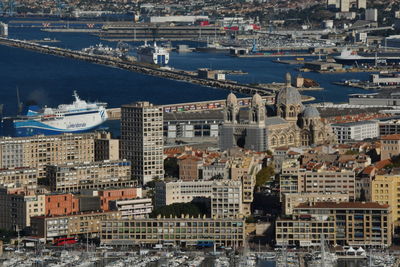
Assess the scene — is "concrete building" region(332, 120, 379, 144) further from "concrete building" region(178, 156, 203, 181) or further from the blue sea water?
the blue sea water

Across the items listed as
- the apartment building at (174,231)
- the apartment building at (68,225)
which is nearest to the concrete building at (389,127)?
the apartment building at (68,225)

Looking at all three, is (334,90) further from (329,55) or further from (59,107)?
(329,55)

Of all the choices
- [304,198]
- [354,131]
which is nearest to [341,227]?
[304,198]

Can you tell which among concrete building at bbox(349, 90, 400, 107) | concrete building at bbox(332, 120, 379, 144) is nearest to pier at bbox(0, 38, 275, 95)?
Answer: concrete building at bbox(349, 90, 400, 107)

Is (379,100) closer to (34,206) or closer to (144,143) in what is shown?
(144,143)

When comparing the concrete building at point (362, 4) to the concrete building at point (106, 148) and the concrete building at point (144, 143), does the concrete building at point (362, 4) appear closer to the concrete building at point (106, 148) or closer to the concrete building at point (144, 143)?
the concrete building at point (106, 148)
